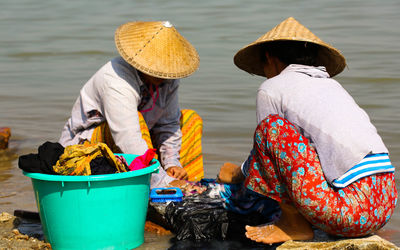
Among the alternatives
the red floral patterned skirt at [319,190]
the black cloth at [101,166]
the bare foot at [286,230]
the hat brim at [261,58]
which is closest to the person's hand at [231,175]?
the bare foot at [286,230]

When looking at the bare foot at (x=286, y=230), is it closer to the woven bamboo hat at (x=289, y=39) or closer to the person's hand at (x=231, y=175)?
the person's hand at (x=231, y=175)

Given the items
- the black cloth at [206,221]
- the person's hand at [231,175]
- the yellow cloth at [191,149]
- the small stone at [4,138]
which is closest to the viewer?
the black cloth at [206,221]

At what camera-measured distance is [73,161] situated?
2893mm

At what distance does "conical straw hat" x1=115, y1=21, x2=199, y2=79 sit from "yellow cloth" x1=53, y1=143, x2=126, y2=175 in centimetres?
72

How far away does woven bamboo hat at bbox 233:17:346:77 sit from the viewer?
3055 mm

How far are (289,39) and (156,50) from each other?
0.92 metres

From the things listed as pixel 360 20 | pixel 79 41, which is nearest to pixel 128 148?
pixel 79 41

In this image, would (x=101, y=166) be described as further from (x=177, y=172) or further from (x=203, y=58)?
(x=203, y=58)

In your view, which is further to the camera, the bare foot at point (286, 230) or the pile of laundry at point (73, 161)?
the bare foot at point (286, 230)

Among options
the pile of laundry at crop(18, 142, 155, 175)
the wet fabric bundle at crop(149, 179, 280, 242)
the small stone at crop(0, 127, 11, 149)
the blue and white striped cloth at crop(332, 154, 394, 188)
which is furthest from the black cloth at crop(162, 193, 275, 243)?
the small stone at crop(0, 127, 11, 149)

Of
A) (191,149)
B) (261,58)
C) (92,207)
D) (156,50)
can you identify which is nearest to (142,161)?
(92,207)

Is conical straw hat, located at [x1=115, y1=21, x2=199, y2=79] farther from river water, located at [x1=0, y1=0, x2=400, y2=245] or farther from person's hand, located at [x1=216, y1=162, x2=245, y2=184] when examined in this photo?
river water, located at [x1=0, y1=0, x2=400, y2=245]

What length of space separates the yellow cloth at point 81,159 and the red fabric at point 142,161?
0.09 m

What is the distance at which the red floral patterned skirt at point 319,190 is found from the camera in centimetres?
280
